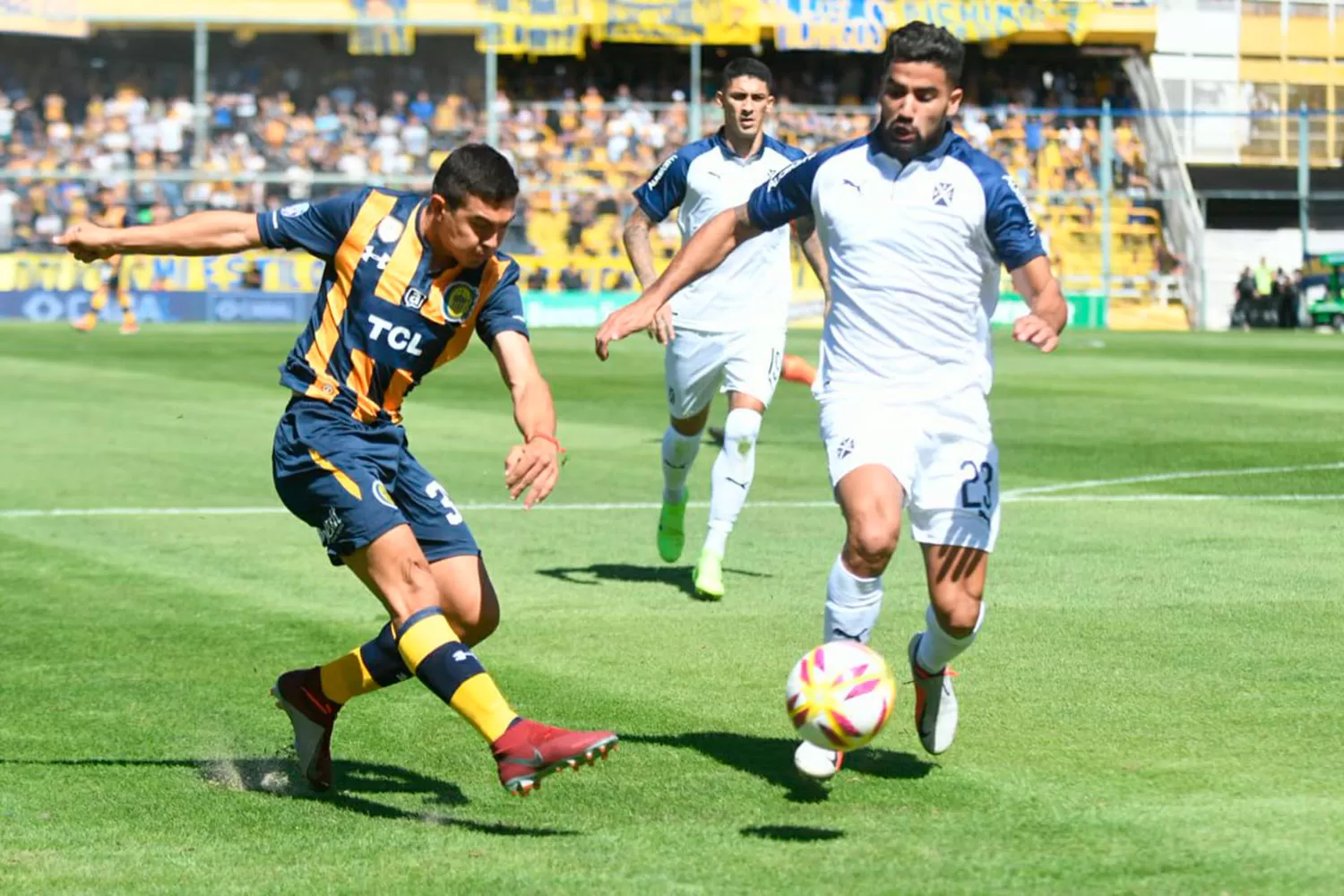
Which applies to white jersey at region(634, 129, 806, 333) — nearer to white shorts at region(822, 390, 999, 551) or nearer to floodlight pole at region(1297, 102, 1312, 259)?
white shorts at region(822, 390, 999, 551)

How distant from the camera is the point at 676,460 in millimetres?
10719

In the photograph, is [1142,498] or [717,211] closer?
[717,211]

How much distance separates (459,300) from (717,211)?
4.65 meters

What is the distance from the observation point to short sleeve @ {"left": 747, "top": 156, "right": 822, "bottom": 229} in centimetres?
643

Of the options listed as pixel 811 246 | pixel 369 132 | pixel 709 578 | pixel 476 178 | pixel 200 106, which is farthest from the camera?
pixel 369 132

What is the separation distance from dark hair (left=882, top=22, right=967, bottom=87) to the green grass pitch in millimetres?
2111

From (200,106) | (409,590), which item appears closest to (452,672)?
(409,590)

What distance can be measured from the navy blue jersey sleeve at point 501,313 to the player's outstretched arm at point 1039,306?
58.5 inches

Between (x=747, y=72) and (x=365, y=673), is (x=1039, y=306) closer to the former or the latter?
(x=365, y=673)

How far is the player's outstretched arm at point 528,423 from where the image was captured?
5.75 metres

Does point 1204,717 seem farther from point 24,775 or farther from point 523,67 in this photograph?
point 523,67

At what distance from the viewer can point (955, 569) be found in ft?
20.2

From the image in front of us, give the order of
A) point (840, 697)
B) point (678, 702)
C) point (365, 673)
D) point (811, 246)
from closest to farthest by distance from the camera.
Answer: point (840, 697), point (365, 673), point (678, 702), point (811, 246)

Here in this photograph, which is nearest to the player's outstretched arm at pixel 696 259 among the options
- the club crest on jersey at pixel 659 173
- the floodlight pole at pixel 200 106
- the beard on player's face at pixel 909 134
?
the beard on player's face at pixel 909 134
